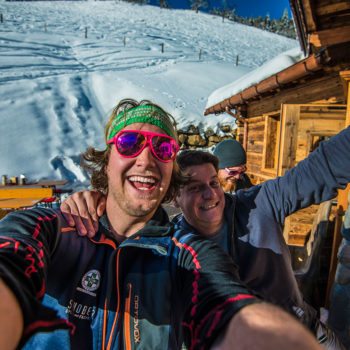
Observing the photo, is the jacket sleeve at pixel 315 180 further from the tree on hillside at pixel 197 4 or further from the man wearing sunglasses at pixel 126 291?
the tree on hillside at pixel 197 4

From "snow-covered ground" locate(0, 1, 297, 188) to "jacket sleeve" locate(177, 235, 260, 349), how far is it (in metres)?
10.7

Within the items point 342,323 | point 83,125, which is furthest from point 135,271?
point 83,125

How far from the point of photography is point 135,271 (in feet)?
3.88

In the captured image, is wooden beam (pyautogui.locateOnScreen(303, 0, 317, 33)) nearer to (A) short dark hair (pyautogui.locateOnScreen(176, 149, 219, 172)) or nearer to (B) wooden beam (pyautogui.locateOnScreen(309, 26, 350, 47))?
(B) wooden beam (pyautogui.locateOnScreen(309, 26, 350, 47))

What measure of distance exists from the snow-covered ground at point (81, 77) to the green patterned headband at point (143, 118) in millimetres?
10118

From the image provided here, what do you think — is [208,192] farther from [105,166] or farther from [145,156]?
[105,166]

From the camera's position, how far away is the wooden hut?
2.70 metres

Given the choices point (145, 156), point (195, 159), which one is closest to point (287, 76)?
point (195, 159)

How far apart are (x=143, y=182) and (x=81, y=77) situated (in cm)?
2241

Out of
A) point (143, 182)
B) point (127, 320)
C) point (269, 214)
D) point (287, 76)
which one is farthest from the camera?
point (287, 76)

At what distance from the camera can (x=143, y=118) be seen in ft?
5.50

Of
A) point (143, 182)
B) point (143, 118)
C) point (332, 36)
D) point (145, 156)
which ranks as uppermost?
point (332, 36)

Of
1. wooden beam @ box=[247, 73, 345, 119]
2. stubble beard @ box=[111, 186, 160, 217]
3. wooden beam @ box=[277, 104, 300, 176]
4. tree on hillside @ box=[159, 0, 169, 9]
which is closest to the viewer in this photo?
stubble beard @ box=[111, 186, 160, 217]

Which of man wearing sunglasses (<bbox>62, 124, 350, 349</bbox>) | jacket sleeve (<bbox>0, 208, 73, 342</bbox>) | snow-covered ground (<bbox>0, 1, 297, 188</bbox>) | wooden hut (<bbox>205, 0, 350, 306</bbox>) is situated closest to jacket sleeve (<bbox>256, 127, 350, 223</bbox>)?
man wearing sunglasses (<bbox>62, 124, 350, 349</bbox>)
